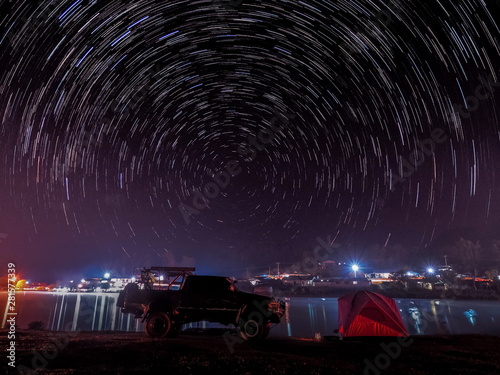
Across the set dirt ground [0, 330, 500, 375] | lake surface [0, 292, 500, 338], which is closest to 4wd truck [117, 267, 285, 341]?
dirt ground [0, 330, 500, 375]

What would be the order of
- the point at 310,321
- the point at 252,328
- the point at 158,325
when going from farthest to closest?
the point at 310,321 → the point at 158,325 → the point at 252,328

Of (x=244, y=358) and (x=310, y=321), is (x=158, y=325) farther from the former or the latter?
(x=310, y=321)

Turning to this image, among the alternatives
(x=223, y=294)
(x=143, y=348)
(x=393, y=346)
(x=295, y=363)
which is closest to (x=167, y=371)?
(x=143, y=348)

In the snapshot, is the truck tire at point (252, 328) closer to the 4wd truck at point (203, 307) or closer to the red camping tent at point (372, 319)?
the 4wd truck at point (203, 307)

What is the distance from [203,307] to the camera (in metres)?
13.5

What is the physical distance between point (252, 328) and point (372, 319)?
28.4 feet

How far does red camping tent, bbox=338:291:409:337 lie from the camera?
17.4 m

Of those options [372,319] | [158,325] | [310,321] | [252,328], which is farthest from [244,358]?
[310,321]

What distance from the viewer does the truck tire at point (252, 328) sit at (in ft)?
42.1

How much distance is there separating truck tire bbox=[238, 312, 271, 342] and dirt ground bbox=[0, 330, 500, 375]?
0.41m

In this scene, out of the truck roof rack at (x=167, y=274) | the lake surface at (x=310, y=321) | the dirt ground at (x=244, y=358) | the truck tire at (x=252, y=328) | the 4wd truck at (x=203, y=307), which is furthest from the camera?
the lake surface at (x=310, y=321)

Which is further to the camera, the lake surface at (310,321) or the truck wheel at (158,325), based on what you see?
the lake surface at (310,321)

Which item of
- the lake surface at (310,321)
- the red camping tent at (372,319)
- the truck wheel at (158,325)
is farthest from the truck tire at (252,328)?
the lake surface at (310,321)

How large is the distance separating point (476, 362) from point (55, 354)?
13553 millimetres
